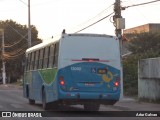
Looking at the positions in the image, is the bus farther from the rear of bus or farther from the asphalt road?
the asphalt road

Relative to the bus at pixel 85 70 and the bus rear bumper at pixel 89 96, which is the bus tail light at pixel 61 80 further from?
the bus rear bumper at pixel 89 96

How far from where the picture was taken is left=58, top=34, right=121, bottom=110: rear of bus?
19.9 meters

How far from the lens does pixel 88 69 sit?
792 inches

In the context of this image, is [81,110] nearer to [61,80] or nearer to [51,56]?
[51,56]

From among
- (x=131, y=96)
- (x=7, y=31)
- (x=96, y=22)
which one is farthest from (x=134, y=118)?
(x=7, y=31)

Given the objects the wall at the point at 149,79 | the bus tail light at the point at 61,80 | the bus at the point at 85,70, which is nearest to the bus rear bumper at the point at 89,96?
the bus at the point at 85,70

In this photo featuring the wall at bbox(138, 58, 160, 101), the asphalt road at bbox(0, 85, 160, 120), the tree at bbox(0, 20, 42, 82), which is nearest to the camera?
the asphalt road at bbox(0, 85, 160, 120)

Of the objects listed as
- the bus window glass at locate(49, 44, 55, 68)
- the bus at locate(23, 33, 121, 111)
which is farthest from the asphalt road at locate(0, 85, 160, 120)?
the bus window glass at locate(49, 44, 55, 68)

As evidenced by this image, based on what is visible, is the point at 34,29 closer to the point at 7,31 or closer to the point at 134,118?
the point at 7,31

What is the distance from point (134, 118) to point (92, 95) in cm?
249

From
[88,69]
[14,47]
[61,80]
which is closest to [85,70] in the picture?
[88,69]

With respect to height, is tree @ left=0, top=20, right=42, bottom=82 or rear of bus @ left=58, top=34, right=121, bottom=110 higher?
tree @ left=0, top=20, right=42, bottom=82

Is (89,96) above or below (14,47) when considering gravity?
below

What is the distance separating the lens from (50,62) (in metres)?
21.5
